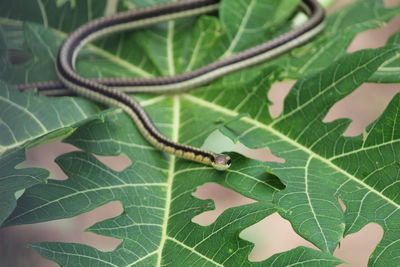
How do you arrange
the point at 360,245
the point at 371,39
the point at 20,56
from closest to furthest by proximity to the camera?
1. the point at 20,56
2. the point at 360,245
3. the point at 371,39

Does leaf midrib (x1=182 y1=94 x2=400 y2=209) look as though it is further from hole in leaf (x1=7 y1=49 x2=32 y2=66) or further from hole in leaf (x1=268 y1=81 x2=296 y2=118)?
hole in leaf (x1=268 y1=81 x2=296 y2=118)

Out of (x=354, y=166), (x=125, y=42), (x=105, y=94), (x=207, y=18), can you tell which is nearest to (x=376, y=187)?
(x=354, y=166)

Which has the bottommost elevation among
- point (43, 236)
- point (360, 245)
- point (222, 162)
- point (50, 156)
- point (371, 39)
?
point (360, 245)

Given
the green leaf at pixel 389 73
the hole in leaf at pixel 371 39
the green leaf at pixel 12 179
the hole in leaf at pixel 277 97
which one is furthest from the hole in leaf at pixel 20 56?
the hole in leaf at pixel 371 39

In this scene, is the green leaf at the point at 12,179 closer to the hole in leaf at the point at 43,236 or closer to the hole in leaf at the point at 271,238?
the hole in leaf at the point at 43,236

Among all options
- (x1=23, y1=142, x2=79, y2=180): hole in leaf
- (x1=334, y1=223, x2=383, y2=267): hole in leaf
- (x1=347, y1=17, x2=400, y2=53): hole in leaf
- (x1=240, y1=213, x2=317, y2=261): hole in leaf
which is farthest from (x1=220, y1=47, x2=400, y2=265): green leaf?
(x1=347, y1=17, x2=400, y2=53): hole in leaf

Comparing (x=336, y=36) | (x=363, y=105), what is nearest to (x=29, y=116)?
(x=336, y=36)

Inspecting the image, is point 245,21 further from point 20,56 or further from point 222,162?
point 20,56
